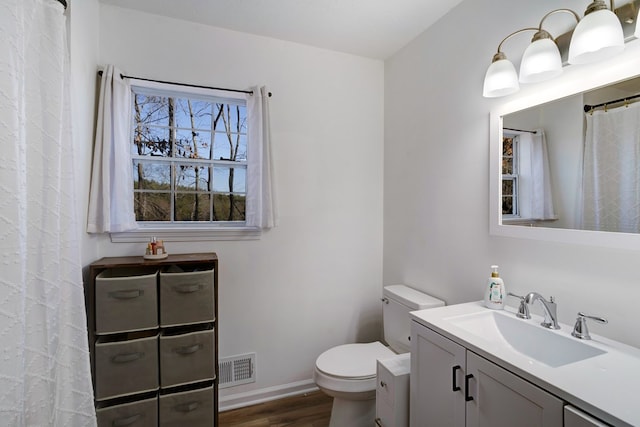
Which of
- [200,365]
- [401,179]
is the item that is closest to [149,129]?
[200,365]

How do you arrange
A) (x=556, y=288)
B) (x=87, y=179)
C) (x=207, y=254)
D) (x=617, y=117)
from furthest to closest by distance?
1. (x=207, y=254)
2. (x=87, y=179)
3. (x=556, y=288)
4. (x=617, y=117)

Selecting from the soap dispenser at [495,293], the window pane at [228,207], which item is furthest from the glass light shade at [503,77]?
the window pane at [228,207]

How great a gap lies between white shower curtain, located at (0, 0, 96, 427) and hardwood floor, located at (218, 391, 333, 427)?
3.76 feet

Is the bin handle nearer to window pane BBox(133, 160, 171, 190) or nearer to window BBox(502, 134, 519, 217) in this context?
window pane BBox(133, 160, 171, 190)

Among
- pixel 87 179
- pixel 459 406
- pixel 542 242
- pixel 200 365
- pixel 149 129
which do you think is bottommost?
pixel 200 365

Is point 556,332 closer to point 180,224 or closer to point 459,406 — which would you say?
point 459,406

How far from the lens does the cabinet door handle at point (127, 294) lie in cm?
155

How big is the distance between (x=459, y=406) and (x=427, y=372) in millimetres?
183

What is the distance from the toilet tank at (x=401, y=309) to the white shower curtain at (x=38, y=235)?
1546 mm

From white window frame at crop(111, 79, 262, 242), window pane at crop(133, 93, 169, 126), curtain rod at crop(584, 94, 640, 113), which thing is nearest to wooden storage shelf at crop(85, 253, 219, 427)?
white window frame at crop(111, 79, 262, 242)

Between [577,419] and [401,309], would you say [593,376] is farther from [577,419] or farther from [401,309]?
[401,309]

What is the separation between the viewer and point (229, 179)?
85.4 inches

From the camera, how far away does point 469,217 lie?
5.56ft

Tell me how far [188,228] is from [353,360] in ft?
4.35
